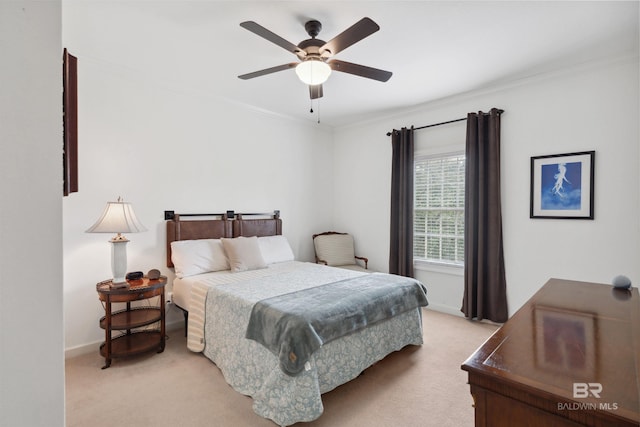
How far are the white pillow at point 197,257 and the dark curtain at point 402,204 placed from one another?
92.0 inches

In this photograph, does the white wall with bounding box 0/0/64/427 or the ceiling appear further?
the ceiling

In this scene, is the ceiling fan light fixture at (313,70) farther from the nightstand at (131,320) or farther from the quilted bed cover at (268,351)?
the nightstand at (131,320)

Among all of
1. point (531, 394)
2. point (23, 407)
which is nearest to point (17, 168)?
point (23, 407)

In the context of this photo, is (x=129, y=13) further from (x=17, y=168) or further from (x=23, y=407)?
(x=23, y=407)

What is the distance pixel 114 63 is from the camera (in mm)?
2938

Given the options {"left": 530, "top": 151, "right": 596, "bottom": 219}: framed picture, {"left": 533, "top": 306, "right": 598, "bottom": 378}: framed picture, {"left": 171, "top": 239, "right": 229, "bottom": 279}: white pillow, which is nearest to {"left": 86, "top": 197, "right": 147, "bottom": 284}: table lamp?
{"left": 171, "top": 239, "right": 229, "bottom": 279}: white pillow

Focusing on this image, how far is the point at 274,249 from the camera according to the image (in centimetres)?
400

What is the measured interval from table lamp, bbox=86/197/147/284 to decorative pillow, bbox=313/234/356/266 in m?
2.56

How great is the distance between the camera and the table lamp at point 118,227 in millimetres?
2668

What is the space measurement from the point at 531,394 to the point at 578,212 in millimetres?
2989

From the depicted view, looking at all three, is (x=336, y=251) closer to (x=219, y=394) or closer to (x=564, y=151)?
(x=219, y=394)

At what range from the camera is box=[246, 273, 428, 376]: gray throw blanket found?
1.89m

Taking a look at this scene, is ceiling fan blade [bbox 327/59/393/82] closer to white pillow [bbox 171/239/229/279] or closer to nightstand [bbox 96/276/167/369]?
white pillow [bbox 171/239/229/279]

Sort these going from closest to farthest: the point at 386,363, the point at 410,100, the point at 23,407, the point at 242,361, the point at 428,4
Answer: the point at 23,407, the point at 428,4, the point at 242,361, the point at 386,363, the point at 410,100
